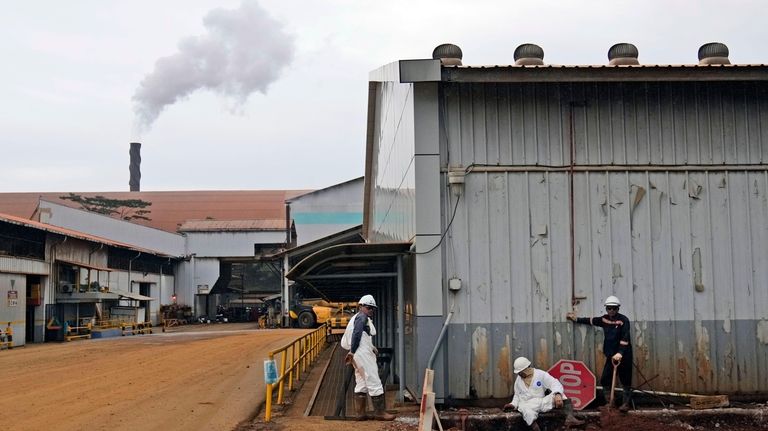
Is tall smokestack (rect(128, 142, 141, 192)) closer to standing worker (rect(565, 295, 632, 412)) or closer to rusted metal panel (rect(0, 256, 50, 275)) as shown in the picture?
rusted metal panel (rect(0, 256, 50, 275))

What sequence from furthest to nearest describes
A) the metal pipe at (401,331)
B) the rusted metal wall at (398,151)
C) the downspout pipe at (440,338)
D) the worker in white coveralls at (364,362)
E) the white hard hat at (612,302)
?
the rusted metal wall at (398,151), the metal pipe at (401,331), the worker in white coveralls at (364,362), the downspout pipe at (440,338), the white hard hat at (612,302)

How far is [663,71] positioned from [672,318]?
3446 mm

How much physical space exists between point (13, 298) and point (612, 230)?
2715 centimetres

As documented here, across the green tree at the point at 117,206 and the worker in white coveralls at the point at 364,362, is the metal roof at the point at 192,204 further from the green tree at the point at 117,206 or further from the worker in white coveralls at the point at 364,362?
the worker in white coveralls at the point at 364,362

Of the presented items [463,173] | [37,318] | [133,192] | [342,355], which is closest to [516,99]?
[463,173]

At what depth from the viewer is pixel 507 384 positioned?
34.5 ft

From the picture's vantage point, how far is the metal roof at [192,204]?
69812 mm

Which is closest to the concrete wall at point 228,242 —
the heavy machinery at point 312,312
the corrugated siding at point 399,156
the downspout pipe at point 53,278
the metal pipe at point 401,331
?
the heavy machinery at point 312,312

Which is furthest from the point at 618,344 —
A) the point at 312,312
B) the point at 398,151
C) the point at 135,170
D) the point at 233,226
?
the point at 135,170

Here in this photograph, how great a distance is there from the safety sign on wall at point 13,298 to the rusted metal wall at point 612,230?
1004 inches

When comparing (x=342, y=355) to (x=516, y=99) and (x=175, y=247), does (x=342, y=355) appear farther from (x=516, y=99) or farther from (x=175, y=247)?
(x=175, y=247)

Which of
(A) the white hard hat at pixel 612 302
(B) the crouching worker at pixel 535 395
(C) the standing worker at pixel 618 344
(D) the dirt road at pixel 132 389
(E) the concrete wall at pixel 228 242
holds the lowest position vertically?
(D) the dirt road at pixel 132 389

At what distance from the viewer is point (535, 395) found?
9.54m

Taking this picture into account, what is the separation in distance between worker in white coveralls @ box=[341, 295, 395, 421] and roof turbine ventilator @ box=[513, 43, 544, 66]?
4382mm
